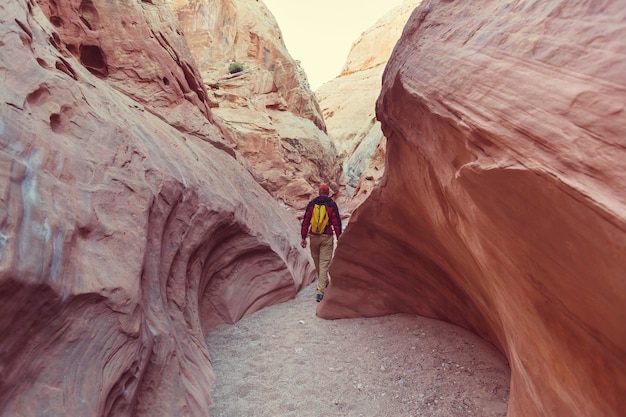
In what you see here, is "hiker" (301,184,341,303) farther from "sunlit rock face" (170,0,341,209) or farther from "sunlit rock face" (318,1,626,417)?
"sunlit rock face" (170,0,341,209)

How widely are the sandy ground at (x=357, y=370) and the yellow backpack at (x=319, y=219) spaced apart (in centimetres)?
153

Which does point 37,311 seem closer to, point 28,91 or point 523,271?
point 28,91

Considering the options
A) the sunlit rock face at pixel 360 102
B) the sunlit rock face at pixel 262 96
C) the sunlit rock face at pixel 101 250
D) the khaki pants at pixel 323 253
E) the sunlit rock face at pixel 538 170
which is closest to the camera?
the sunlit rock face at pixel 538 170

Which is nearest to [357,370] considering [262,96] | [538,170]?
[538,170]

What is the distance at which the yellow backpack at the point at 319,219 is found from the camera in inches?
244

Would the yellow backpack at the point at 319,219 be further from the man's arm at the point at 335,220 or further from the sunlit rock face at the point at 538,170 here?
the sunlit rock face at the point at 538,170

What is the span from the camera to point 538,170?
1.48 metres

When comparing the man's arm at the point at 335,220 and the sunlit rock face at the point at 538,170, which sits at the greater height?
the sunlit rock face at the point at 538,170

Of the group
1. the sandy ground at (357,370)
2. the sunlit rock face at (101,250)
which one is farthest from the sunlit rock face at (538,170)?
the sunlit rock face at (101,250)

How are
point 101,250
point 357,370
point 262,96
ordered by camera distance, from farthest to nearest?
point 262,96
point 357,370
point 101,250

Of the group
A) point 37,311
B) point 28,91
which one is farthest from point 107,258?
point 28,91

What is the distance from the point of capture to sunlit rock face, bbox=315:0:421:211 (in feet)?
80.6

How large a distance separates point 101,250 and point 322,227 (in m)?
3.73

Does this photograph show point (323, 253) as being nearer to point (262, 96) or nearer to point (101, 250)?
point (101, 250)
